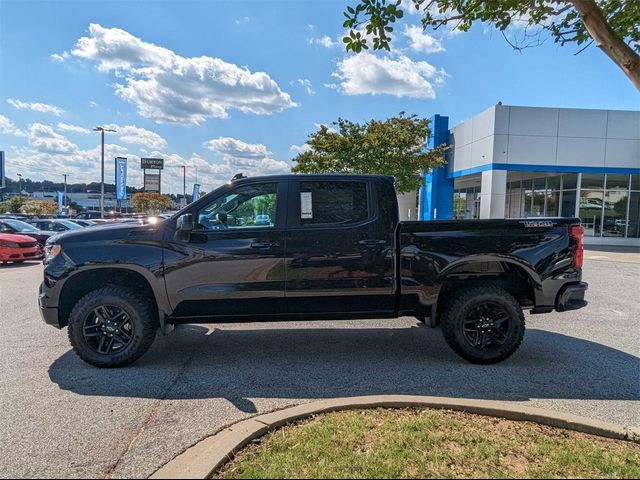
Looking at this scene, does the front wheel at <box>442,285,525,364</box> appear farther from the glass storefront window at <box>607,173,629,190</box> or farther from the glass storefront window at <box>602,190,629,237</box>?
the glass storefront window at <box>602,190,629,237</box>

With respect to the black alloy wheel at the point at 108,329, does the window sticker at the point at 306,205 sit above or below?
above

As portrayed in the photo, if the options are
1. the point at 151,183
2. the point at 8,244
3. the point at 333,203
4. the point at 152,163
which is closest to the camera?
the point at 333,203

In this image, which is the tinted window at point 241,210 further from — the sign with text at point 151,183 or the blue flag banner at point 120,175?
the sign with text at point 151,183

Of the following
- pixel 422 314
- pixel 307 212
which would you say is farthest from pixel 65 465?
pixel 422 314

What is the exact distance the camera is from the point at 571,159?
22.8 metres

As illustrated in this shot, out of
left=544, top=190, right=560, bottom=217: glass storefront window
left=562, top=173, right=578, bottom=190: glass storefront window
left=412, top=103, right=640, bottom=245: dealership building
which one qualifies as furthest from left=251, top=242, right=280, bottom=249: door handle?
left=544, top=190, right=560, bottom=217: glass storefront window

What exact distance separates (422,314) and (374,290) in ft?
2.17

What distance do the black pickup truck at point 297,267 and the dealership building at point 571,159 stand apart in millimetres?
19030

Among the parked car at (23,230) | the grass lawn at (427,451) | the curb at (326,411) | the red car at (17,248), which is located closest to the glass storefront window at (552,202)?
the parked car at (23,230)

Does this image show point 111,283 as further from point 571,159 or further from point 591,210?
point 591,210

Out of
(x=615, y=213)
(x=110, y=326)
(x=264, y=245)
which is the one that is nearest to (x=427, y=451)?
(x=264, y=245)

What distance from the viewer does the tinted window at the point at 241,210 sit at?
4.98 metres

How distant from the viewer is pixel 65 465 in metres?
3.02

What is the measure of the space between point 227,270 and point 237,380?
3.69ft
